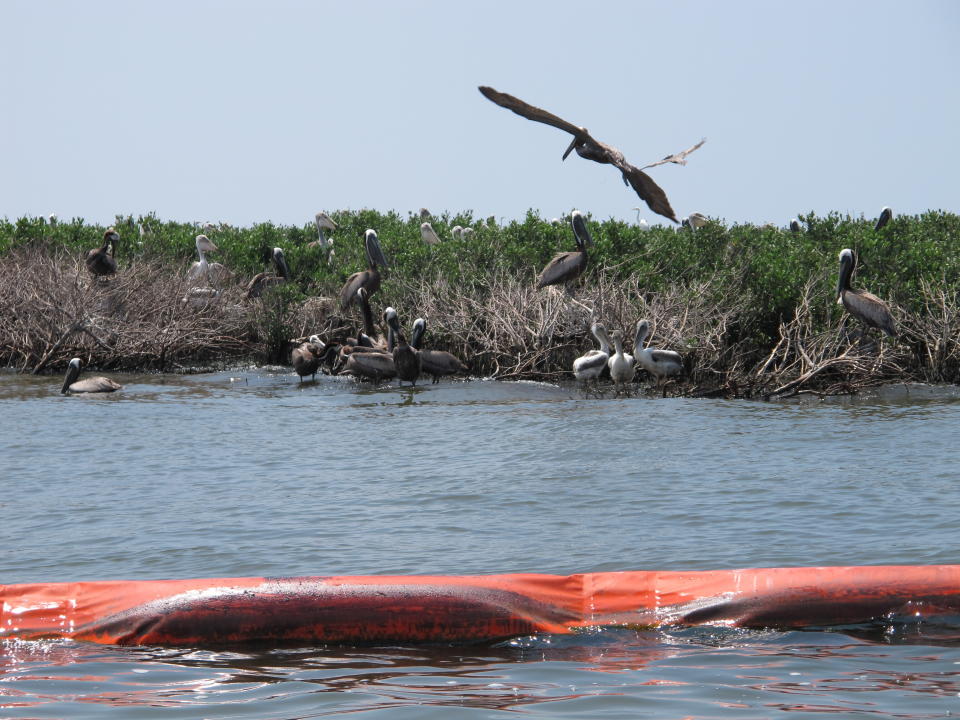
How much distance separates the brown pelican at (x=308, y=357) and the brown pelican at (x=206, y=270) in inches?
151

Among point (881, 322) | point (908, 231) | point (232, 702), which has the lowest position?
point (232, 702)

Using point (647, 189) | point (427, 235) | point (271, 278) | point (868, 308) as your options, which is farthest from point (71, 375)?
point (868, 308)

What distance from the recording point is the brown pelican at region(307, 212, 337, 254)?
80.5 ft

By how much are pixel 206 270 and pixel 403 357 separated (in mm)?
6240

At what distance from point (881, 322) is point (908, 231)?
5495 mm

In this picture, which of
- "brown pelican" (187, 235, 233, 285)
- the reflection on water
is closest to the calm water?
the reflection on water

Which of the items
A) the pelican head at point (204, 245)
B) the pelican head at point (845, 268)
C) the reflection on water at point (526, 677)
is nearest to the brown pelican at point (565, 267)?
the pelican head at point (845, 268)

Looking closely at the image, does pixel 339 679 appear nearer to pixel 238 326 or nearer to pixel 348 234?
pixel 238 326

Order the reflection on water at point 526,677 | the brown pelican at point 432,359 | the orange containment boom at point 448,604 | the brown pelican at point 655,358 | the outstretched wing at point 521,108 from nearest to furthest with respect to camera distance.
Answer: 1. the reflection on water at point 526,677
2. the orange containment boom at point 448,604
3. the outstretched wing at point 521,108
4. the brown pelican at point 655,358
5. the brown pelican at point 432,359

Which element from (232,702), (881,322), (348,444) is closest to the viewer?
(232,702)

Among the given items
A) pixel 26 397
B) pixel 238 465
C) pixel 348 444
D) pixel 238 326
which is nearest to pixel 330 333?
pixel 238 326

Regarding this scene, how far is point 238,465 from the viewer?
1176 centimetres

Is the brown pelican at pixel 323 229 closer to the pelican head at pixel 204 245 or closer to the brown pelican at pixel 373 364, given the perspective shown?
the pelican head at pixel 204 245

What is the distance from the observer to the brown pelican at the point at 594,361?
650 inches
